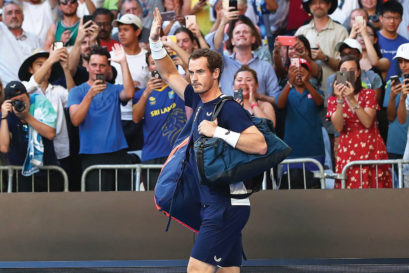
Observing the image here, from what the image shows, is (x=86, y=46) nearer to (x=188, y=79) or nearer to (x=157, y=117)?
(x=157, y=117)

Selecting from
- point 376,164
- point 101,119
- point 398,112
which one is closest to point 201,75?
point 376,164

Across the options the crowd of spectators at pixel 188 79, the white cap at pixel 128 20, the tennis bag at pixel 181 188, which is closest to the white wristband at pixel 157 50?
the tennis bag at pixel 181 188

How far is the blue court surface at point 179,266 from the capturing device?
6.98 metres

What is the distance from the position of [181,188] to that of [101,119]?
11.0 ft

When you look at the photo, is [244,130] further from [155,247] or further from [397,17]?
[397,17]

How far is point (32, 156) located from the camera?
290 inches

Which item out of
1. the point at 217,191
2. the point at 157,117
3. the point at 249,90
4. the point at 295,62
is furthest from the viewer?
the point at 295,62

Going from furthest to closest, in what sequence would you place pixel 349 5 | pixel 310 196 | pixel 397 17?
pixel 349 5 → pixel 397 17 → pixel 310 196

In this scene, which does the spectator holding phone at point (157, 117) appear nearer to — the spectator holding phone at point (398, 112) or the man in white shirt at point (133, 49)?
the man in white shirt at point (133, 49)

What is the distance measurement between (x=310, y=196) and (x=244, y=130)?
8.64 feet

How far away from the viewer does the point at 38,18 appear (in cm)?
979

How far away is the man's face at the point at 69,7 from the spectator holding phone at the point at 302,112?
323 cm

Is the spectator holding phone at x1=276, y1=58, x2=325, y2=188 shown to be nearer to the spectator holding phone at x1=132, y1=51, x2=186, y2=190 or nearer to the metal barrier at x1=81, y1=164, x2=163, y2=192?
the spectator holding phone at x1=132, y1=51, x2=186, y2=190

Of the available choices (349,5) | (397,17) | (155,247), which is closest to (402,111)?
(397,17)
